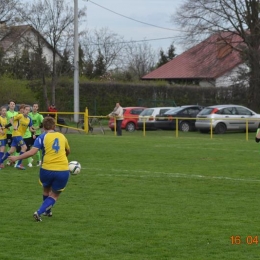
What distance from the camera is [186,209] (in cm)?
1160

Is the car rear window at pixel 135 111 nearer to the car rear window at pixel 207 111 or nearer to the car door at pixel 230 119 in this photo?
the car rear window at pixel 207 111

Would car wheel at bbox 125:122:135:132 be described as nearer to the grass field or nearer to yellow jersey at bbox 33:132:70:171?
the grass field

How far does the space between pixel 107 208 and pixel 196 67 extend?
40877mm

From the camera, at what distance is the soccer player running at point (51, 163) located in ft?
34.1

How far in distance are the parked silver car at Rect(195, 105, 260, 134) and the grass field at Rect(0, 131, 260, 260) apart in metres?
16.2

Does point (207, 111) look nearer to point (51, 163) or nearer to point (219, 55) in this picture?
point (219, 55)

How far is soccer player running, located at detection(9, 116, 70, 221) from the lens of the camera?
34.1ft

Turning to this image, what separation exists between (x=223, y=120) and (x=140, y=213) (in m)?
26.2

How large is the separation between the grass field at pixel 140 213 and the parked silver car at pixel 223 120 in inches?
639

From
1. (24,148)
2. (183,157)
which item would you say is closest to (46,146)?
(24,148)

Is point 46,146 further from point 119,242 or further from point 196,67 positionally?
point 196,67

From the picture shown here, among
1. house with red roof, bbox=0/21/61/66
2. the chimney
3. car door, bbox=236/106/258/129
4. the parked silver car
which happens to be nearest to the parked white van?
the parked silver car

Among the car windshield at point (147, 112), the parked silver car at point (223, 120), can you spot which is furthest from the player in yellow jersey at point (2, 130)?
the car windshield at point (147, 112)

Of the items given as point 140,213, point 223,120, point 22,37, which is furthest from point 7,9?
point 140,213
